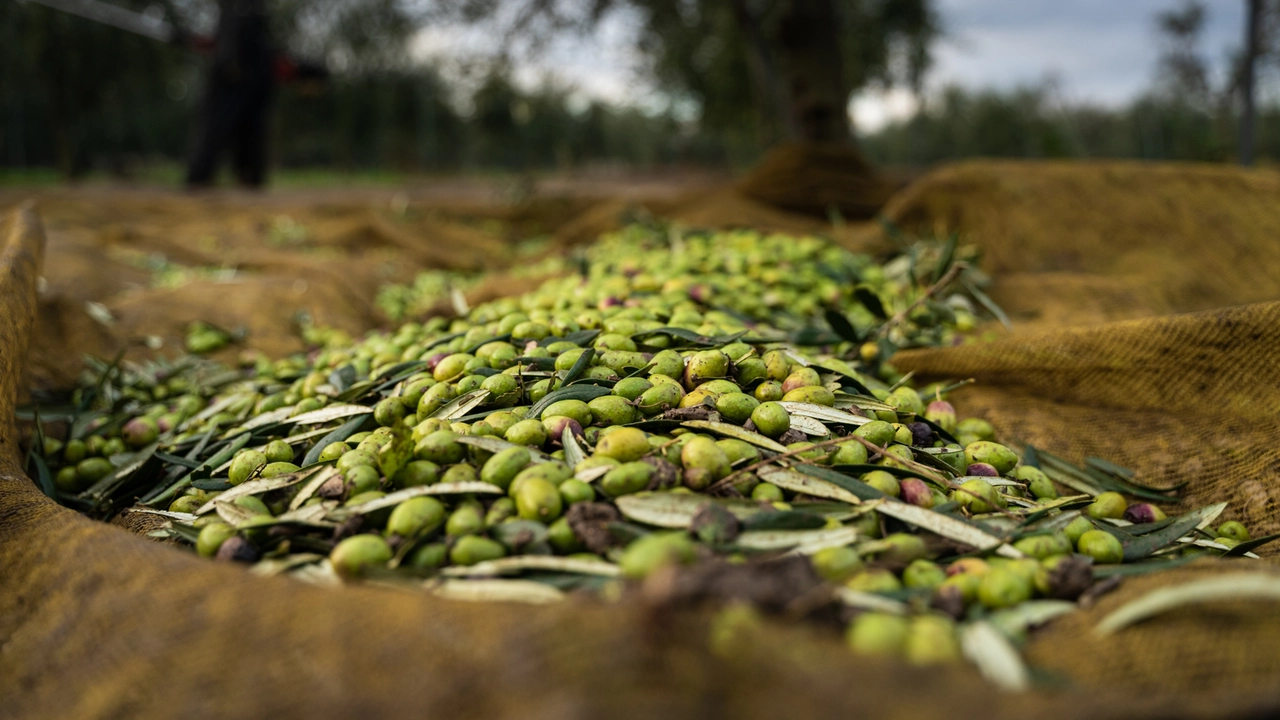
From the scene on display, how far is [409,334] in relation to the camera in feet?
9.85

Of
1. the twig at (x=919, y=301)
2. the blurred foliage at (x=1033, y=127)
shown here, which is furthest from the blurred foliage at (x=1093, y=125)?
the twig at (x=919, y=301)

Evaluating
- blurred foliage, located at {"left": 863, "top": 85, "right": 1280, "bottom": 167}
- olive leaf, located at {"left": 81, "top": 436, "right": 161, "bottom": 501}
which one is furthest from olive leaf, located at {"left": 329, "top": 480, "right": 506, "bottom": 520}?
blurred foliage, located at {"left": 863, "top": 85, "right": 1280, "bottom": 167}

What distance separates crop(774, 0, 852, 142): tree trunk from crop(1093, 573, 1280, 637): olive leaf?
26.3ft

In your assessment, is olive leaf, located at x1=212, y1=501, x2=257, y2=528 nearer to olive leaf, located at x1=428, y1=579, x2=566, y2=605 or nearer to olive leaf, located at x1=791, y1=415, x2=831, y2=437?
olive leaf, located at x1=428, y1=579, x2=566, y2=605

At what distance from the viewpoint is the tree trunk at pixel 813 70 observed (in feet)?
27.8

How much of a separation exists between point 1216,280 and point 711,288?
2.87 meters

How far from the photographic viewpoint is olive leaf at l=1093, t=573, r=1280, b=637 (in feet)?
3.70

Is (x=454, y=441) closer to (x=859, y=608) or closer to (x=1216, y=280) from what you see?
(x=859, y=608)

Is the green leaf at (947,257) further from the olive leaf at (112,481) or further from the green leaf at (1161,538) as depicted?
the olive leaf at (112,481)

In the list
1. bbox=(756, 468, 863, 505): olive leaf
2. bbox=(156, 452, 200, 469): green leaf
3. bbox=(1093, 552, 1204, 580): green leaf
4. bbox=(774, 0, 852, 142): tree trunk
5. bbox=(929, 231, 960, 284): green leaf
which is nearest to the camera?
bbox=(1093, 552, 1204, 580): green leaf

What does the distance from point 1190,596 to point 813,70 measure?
27.3 ft

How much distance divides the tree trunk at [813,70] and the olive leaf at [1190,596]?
8003mm

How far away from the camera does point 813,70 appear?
8.54m

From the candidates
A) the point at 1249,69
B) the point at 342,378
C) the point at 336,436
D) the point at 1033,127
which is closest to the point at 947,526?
the point at 336,436
